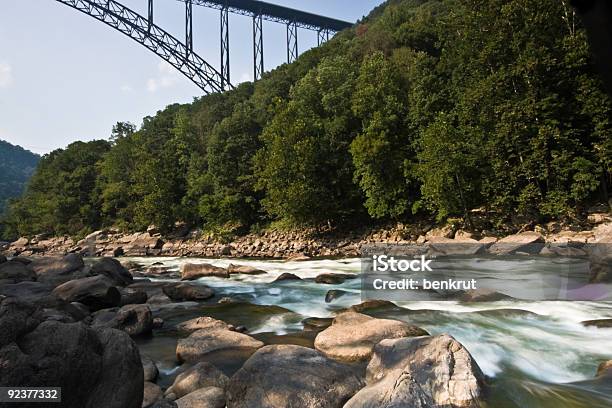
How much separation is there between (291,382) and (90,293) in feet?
26.8

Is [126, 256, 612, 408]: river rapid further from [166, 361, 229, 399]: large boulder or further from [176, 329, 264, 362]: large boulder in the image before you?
[166, 361, 229, 399]: large boulder

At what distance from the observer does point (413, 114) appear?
31.4 meters

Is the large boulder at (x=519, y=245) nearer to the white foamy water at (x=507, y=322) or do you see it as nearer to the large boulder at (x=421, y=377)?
the white foamy water at (x=507, y=322)

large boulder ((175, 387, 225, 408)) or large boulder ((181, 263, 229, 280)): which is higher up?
large boulder ((175, 387, 225, 408))

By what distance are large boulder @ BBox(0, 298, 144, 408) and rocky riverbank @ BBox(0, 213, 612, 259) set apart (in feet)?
50.4

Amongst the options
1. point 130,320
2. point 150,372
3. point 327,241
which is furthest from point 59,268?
point 327,241

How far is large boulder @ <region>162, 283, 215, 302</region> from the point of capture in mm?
13046

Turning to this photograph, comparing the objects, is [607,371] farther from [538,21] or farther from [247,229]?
[247,229]

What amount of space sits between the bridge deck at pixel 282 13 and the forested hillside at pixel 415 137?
13215mm

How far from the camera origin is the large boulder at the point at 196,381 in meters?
5.85

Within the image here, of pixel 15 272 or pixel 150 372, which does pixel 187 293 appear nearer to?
pixel 150 372

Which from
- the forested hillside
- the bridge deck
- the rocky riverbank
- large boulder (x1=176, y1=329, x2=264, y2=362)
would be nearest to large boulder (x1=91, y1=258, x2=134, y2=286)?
large boulder (x1=176, y1=329, x2=264, y2=362)

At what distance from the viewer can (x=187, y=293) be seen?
13.2m

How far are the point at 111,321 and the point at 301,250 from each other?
73.3ft
